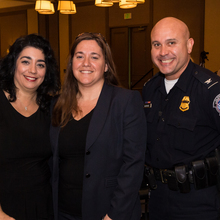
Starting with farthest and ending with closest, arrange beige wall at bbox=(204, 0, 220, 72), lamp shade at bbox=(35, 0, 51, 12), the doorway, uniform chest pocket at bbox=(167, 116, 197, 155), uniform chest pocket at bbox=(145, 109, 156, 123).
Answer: the doorway
beige wall at bbox=(204, 0, 220, 72)
lamp shade at bbox=(35, 0, 51, 12)
uniform chest pocket at bbox=(145, 109, 156, 123)
uniform chest pocket at bbox=(167, 116, 197, 155)

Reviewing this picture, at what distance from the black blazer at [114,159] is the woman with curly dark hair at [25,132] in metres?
0.41

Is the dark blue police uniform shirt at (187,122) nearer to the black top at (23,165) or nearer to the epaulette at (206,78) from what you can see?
the epaulette at (206,78)

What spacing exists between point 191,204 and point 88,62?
3.71 feet

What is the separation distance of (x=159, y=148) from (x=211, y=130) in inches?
14.0

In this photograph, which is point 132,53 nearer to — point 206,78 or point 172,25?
point 172,25

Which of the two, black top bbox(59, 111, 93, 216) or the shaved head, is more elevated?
the shaved head

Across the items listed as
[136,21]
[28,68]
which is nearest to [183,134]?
[28,68]

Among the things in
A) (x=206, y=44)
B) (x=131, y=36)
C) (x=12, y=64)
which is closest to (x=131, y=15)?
(x=131, y=36)

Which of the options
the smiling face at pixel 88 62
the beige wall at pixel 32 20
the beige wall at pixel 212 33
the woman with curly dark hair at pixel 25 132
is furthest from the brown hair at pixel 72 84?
the beige wall at pixel 32 20

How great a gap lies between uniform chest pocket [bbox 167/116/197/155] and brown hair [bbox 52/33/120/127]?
515mm

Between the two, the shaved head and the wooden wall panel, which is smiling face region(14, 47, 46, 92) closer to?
the shaved head

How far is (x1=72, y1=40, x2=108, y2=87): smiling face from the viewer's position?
1.89m

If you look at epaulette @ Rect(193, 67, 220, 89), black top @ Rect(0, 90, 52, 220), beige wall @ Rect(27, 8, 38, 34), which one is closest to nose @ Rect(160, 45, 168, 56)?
epaulette @ Rect(193, 67, 220, 89)

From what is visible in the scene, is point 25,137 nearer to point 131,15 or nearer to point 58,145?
point 58,145
